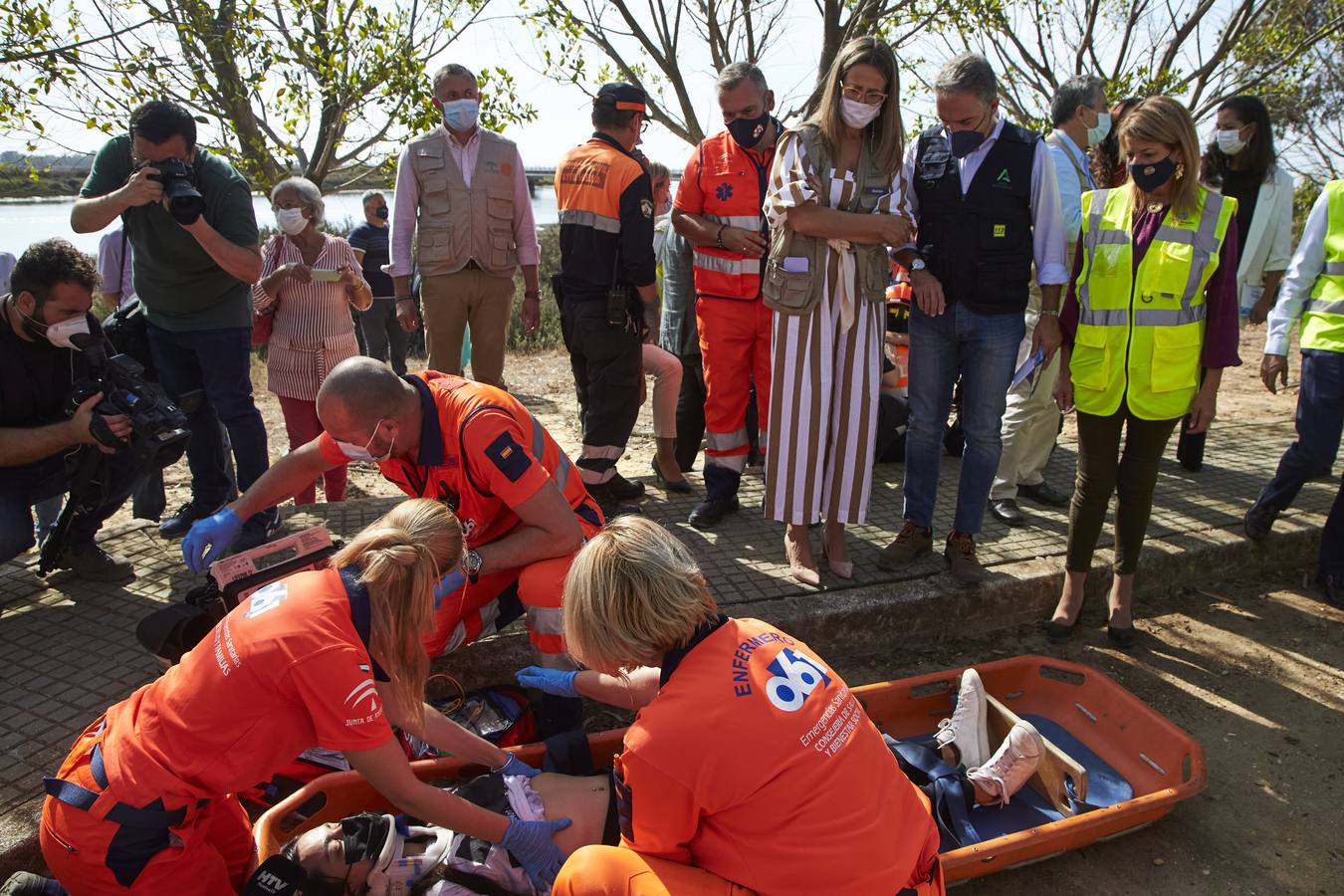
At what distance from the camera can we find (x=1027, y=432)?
5000 millimetres

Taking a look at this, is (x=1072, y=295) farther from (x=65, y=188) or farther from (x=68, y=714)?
(x=65, y=188)

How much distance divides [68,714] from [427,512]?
1.54 meters

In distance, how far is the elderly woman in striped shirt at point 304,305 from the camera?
189 inches

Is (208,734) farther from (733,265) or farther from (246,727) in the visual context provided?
(733,265)

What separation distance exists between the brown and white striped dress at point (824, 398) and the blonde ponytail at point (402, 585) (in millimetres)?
1894

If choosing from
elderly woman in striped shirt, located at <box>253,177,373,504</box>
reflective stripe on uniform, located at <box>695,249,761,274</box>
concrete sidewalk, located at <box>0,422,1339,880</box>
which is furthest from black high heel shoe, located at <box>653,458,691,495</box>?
elderly woman in striped shirt, located at <box>253,177,373,504</box>

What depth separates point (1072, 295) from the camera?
373 centimetres

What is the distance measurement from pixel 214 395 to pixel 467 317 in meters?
1.29

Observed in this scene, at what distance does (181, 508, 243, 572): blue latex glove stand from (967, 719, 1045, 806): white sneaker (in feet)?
7.97

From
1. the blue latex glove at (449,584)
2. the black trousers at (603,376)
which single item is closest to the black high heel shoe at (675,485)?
the black trousers at (603,376)

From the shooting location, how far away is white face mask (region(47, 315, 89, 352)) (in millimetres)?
3471

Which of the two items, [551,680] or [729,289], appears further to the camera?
[729,289]

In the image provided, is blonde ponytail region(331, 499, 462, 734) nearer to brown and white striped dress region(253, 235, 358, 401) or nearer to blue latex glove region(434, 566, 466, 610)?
blue latex glove region(434, 566, 466, 610)

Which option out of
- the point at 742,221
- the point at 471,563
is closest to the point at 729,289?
the point at 742,221
